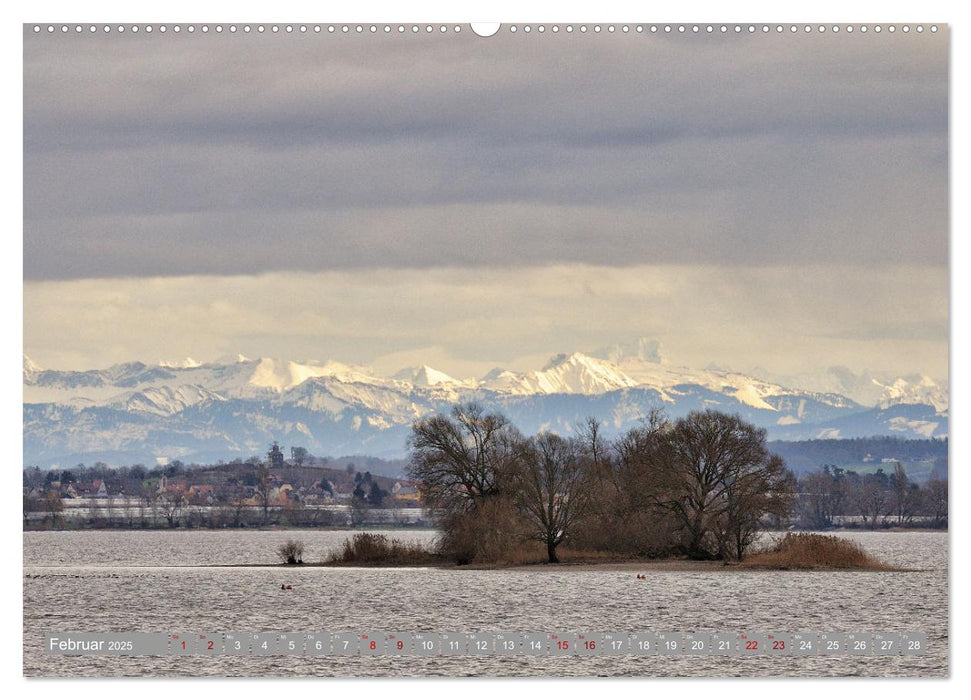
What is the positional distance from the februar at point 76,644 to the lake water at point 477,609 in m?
0.27

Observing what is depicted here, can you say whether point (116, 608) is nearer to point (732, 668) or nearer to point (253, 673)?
point (253, 673)

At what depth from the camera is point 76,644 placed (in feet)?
90.7

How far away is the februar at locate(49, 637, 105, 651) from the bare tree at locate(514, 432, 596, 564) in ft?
158

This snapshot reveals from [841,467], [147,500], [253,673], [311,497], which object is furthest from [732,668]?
[311,497]

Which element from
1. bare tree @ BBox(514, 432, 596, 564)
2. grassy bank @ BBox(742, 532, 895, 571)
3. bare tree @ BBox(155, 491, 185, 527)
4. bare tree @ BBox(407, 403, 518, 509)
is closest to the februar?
grassy bank @ BBox(742, 532, 895, 571)

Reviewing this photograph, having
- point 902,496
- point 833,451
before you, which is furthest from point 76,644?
point 833,451

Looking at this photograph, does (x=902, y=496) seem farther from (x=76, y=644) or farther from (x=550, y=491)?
(x=76, y=644)

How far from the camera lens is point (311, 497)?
19700 centimetres

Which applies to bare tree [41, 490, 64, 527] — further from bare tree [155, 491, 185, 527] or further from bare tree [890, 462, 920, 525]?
bare tree [155, 491, 185, 527]

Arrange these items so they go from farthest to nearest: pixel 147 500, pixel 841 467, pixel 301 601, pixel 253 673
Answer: pixel 147 500, pixel 841 467, pixel 301 601, pixel 253 673

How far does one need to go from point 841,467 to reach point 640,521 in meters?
91.5

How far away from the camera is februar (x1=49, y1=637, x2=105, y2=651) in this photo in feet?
88.8

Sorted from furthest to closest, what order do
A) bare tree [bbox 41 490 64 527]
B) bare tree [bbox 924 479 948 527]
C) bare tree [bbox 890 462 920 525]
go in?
bare tree [bbox 890 462 920 525] → bare tree [bbox 41 490 64 527] → bare tree [bbox 924 479 948 527]

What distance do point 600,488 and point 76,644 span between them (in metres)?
50.7
